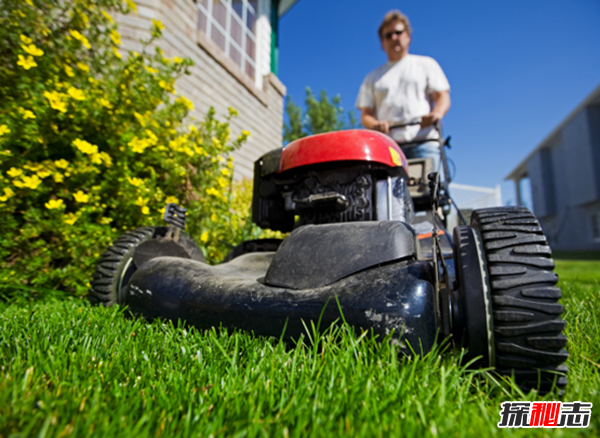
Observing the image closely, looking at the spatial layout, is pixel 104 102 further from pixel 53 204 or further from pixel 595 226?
pixel 595 226

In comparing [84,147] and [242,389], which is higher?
[84,147]

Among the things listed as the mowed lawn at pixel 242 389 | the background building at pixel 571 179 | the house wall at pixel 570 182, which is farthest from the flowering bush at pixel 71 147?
the house wall at pixel 570 182

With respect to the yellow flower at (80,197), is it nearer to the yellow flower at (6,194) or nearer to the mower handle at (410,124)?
the yellow flower at (6,194)

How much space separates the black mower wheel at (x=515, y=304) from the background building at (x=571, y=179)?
1897 cm

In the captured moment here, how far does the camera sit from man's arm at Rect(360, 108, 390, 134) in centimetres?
257

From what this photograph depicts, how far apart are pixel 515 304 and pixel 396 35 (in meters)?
2.58

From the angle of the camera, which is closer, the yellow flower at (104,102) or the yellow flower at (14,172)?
the yellow flower at (14,172)

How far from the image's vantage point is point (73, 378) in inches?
33.7

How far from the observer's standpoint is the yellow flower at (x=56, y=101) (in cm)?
212

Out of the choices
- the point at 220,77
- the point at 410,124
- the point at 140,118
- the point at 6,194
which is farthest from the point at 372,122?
the point at 220,77

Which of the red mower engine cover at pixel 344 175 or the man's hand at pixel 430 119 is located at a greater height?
the man's hand at pixel 430 119

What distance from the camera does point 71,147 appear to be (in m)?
2.47

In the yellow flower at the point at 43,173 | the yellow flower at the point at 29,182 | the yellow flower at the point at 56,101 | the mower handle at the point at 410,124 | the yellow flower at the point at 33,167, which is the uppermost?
the mower handle at the point at 410,124

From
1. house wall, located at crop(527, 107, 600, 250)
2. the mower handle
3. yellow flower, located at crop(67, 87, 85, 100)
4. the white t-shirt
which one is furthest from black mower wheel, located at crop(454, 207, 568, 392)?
house wall, located at crop(527, 107, 600, 250)
